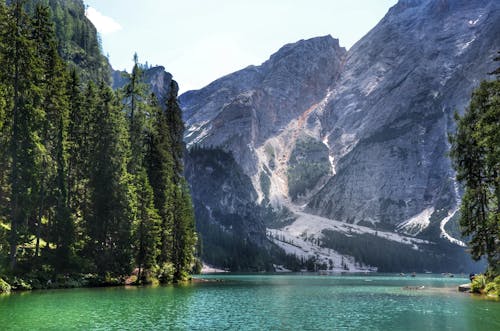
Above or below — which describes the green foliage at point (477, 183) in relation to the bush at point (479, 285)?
above

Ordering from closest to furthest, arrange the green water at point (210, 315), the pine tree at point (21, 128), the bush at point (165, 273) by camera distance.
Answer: the green water at point (210, 315) → the pine tree at point (21, 128) → the bush at point (165, 273)

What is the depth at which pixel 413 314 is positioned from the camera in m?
37.0

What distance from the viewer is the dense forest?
166 feet

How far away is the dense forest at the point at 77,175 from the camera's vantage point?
1993 inches

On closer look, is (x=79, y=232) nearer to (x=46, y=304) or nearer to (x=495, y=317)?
(x=46, y=304)

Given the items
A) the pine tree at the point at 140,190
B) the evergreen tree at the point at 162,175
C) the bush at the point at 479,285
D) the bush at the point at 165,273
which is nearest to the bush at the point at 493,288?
the bush at the point at 479,285

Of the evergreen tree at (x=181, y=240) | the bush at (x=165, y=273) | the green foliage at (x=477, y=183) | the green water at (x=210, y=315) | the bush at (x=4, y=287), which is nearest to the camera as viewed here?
the green water at (x=210, y=315)

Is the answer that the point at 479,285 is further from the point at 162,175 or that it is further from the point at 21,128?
the point at 21,128

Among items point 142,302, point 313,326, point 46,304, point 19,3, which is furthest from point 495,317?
point 19,3

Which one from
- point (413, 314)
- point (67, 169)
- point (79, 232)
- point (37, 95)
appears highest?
point (37, 95)

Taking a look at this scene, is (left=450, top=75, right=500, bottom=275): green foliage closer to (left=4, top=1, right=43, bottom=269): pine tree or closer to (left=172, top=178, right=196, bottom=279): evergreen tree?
(left=172, top=178, right=196, bottom=279): evergreen tree

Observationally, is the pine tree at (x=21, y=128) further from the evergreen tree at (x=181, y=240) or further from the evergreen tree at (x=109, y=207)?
the evergreen tree at (x=181, y=240)

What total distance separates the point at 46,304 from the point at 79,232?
2719cm

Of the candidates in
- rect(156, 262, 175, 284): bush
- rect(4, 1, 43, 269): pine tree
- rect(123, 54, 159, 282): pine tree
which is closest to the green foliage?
rect(123, 54, 159, 282): pine tree
